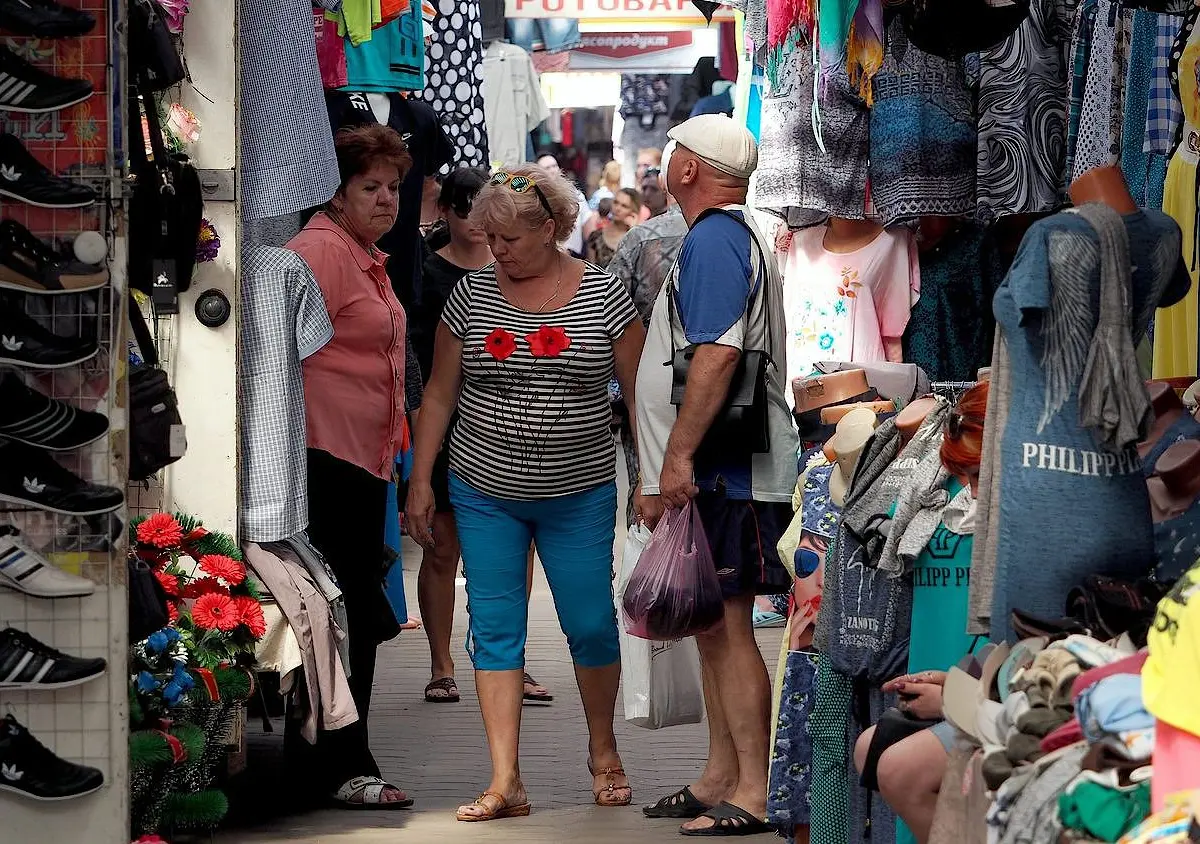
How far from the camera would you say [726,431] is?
5.58 m

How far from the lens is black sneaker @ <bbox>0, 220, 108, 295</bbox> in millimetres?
4379

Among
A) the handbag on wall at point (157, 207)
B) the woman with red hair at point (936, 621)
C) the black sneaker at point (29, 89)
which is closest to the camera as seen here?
the woman with red hair at point (936, 621)

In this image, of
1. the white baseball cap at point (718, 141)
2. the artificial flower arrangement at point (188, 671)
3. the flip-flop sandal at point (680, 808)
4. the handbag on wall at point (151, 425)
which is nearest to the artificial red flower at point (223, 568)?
the artificial flower arrangement at point (188, 671)

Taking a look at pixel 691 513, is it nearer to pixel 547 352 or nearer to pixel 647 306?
pixel 547 352

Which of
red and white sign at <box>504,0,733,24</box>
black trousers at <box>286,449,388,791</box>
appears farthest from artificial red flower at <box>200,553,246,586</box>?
red and white sign at <box>504,0,733,24</box>

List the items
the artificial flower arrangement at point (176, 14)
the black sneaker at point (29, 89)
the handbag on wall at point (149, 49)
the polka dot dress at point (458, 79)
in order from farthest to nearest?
the polka dot dress at point (458, 79)
the artificial flower arrangement at point (176, 14)
the handbag on wall at point (149, 49)
the black sneaker at point (29, 89)

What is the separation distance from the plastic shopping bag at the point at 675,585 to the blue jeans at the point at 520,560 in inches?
16.5

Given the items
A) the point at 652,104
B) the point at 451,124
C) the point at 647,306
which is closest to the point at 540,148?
the point at 652,104

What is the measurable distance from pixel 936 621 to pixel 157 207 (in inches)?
91.6

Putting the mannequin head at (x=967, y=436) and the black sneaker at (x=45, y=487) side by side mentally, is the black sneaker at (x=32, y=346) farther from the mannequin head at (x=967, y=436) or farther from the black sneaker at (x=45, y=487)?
the mannequin head at (x=967, y=436)

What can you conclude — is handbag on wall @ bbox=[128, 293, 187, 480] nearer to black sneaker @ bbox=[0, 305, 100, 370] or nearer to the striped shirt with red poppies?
black sneaker @ bbox=[0, 305, 100, 370]

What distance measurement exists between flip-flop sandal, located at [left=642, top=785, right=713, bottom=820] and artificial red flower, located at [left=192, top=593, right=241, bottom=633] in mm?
1433

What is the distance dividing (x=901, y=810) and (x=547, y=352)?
2.40 m

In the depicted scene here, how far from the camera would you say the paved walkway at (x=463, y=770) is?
5.68 meters
